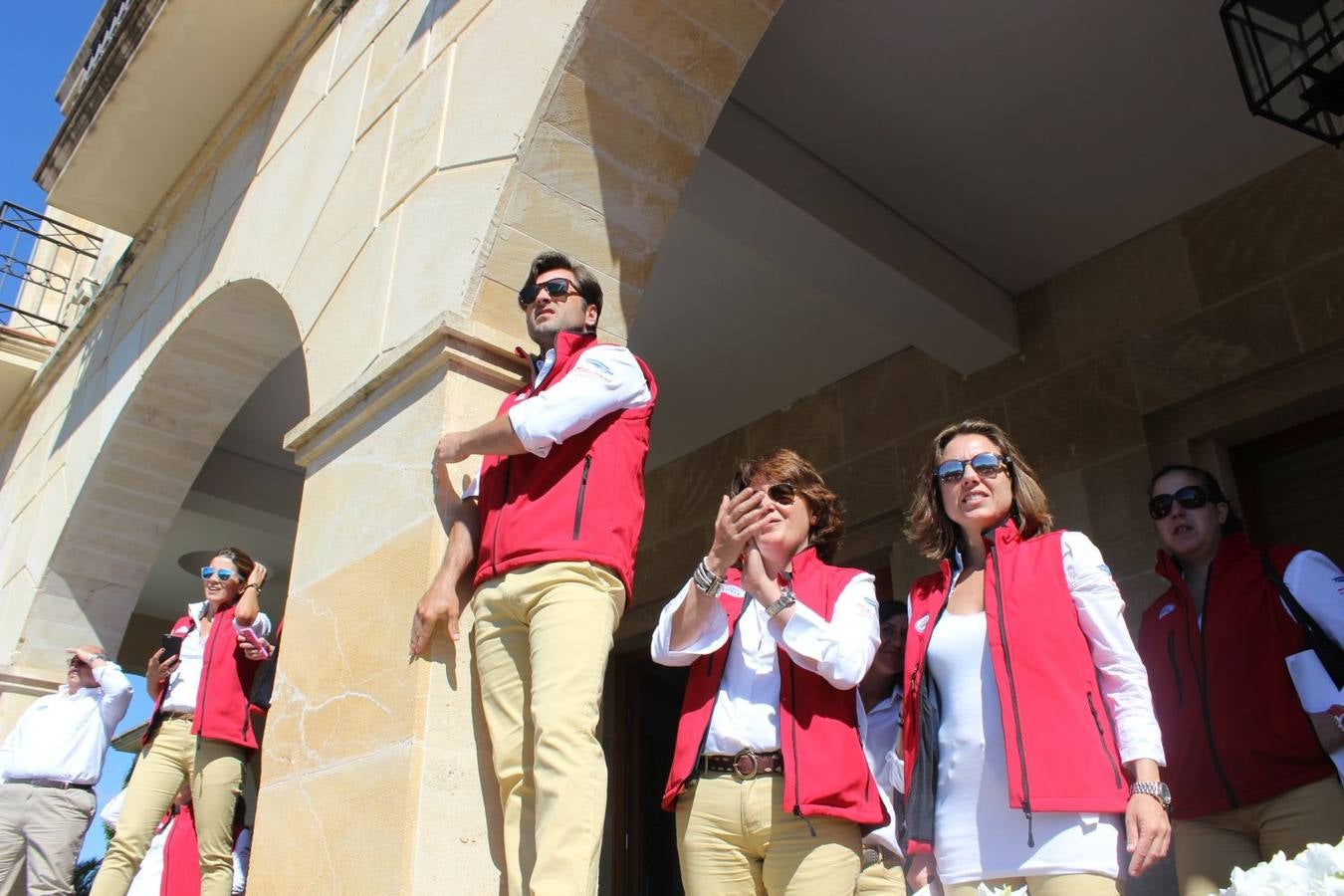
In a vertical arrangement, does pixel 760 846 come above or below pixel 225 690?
below

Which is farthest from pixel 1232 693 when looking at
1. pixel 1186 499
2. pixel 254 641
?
pixel 254 641

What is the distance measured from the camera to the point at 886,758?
2.68 m

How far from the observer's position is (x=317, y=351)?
3.73 meters

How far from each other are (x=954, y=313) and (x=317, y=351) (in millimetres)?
2858

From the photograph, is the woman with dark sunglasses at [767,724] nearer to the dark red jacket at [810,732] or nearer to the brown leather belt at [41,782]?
the dark red jacket at [810,732]

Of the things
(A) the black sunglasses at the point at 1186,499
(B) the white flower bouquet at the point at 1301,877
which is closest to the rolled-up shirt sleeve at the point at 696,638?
(A) the black sunglasses at the point at 1186,499

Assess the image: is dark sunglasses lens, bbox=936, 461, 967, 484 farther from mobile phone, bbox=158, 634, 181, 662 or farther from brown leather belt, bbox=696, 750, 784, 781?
mobile phone, bbox=158, 634, 181, 662

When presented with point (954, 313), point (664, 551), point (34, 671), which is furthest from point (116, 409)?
point (954, 313)

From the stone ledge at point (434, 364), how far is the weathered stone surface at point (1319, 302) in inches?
123

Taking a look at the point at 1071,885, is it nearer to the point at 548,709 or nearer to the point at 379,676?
the point at 548,709

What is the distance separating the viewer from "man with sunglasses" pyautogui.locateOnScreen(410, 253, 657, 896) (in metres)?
2.24

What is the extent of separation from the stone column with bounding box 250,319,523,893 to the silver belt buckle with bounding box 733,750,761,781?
0.60 m

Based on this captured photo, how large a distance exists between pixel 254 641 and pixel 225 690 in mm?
192

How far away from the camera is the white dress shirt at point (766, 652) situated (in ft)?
7.31
